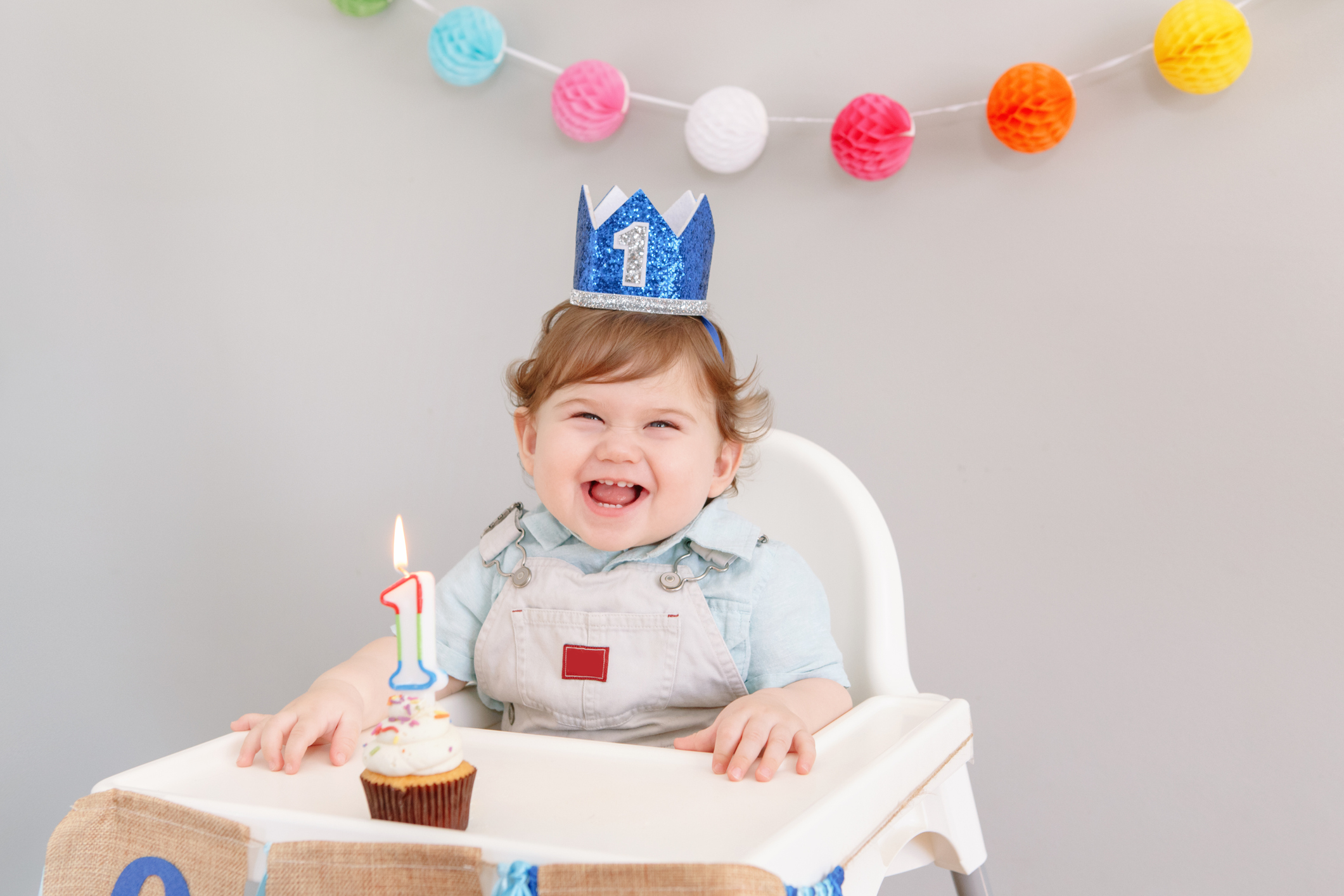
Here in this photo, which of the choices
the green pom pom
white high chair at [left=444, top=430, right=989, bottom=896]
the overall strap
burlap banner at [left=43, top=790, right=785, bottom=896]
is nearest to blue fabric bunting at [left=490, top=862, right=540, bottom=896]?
burlap banner at [left=43, top=790, right=785, bottom=896]

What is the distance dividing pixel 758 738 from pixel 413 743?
22 cm

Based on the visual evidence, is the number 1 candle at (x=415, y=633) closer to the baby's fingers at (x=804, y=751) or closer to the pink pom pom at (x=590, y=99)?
the baby's fingers at (x=804, y=751)

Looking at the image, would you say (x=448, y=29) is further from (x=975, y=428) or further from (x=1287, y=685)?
(x=1287, y=685)

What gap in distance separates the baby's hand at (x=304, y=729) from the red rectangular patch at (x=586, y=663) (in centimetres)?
17

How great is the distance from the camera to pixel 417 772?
21.0 inches

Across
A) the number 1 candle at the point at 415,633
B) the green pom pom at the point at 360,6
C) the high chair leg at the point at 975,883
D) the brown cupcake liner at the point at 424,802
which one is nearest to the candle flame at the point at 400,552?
the number 1 candle at the point at 415,633

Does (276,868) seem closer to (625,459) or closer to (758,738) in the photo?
(758,738)

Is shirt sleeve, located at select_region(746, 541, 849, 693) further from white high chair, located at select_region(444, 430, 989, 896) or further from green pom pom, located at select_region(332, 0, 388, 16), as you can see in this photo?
green pom pom, located at select_region(332, 0, 388, 16)

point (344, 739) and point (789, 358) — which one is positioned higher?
point (789, 358)

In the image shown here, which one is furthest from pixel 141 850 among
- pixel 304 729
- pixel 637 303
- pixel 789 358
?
pixel 789 358

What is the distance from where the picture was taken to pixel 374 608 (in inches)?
63.0

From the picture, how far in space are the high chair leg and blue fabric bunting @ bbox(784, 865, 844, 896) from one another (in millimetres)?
404

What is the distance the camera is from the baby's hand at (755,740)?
63 centimetres

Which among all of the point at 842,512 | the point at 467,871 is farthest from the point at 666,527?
the point at 467,871
